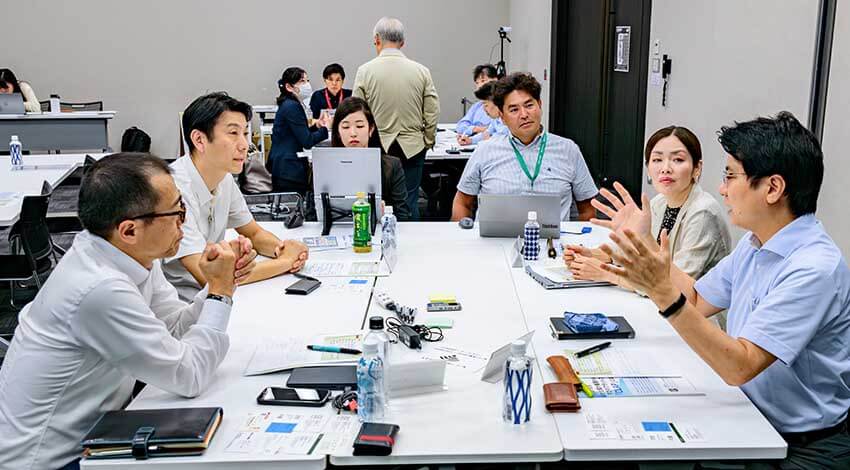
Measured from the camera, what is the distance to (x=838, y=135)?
3.36 metres

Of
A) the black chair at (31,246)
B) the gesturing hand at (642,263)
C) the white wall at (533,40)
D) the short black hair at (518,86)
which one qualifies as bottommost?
the black chair at (31,246)

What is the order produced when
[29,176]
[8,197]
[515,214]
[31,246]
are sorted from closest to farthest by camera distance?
[515,214]
[31,246]
[8,197]
[29,176]

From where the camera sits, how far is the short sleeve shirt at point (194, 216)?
2.95m

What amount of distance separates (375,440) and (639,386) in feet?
2.46

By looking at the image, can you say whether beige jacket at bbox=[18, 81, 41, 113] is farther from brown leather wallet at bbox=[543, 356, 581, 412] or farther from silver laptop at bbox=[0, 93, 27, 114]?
brown leather wallet at bbox=[543, 356, 581, 412]

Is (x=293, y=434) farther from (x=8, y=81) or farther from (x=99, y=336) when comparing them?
(x=8, y=81)

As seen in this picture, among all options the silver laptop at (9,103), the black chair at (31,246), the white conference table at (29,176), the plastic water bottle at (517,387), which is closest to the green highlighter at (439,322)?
the plastic water bottle at (517,387)

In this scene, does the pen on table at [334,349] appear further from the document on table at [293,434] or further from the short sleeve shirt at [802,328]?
the short sleeve shirt at [802,328]

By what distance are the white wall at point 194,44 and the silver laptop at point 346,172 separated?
7115 mm

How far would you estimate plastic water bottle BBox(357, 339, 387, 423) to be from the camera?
189 cm

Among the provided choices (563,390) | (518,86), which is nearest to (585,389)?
(563,390)

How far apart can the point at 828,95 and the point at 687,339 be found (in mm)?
2101

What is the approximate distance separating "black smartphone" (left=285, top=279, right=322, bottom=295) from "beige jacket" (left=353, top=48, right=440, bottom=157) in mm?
2915

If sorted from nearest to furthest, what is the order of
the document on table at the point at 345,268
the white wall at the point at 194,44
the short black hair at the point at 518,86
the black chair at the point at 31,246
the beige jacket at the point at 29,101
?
the document on table at the point at 345,268 < the short black hair at the point at 518,86 < the black chair at the point at 31,246 < the beige jacket at the point at 29,101 < the white wall at the point at 194,44
